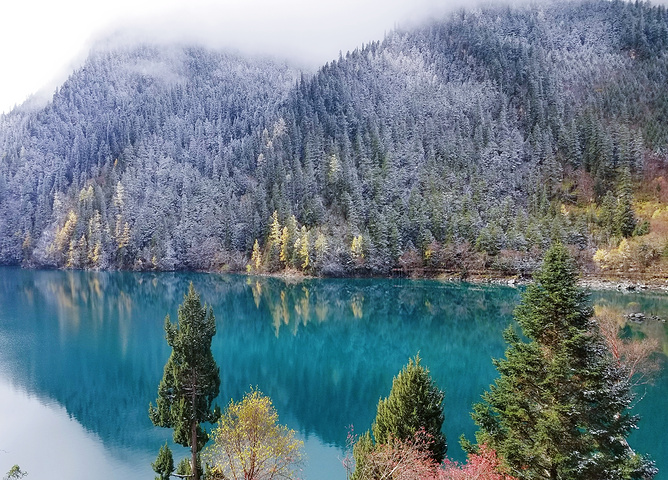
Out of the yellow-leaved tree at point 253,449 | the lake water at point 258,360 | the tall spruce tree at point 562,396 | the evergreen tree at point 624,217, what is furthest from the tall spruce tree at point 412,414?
the evergreen tree at point 624,217

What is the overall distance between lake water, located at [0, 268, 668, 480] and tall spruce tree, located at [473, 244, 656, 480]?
13407mm

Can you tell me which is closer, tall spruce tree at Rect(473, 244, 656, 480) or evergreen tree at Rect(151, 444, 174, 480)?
tall spruce tree at Rect(473, 244, 656, 480)

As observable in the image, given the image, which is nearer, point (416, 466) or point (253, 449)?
point (416, 466)

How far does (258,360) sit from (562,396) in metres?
39.1

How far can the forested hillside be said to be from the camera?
375 ft

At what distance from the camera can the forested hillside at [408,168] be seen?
375 feet

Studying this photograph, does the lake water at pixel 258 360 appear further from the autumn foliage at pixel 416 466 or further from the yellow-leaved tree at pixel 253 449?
the autumn foliage at pixel 416 466

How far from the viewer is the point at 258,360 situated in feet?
163

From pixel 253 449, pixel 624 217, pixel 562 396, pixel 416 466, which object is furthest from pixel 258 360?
pixel 624 217

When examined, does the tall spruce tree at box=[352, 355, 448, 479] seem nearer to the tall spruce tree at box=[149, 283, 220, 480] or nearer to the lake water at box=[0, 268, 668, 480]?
the lake water at box=[0, 268, 668, 480]

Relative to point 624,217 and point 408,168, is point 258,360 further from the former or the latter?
point 408,168

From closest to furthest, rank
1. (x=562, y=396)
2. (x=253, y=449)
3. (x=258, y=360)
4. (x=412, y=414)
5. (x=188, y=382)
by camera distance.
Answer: (x=562, y=396) < (x=412, y=414) < (x=253, y=449) < (x=188, y=382) < (x=258, y=360)

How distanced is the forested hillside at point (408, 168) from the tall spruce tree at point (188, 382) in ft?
300

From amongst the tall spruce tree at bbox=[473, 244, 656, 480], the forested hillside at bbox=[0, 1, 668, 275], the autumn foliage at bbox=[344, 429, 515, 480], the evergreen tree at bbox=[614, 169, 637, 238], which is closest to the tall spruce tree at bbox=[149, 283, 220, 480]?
the autumn foliage at bbox=[344, 429, 515, 480]
